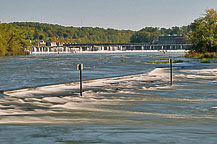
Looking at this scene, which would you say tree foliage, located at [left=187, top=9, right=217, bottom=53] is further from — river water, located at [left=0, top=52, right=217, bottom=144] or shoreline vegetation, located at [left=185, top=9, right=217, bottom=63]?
river water, located at [left=0, top=52, right=217, bottom=144]

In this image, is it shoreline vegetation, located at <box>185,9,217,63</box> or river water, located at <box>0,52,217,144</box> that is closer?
river water, located at <box>0,52,217,144</box>

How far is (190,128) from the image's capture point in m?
15.2

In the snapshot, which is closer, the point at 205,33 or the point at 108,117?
the point at 108,117

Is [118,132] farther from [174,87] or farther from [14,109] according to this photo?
[174,87]

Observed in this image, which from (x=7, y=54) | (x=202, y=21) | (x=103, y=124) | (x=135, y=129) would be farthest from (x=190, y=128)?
(x=7, y=54)

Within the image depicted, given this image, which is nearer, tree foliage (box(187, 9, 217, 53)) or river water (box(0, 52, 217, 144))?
river water (box(0, 52, 217, 144))

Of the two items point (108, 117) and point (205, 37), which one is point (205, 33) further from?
point (108, 117)

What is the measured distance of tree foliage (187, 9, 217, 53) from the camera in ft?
337

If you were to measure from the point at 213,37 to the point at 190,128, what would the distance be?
93.1 m

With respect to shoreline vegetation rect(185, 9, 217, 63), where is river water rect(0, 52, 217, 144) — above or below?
below

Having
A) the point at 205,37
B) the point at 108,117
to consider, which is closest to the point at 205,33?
the point at 205,37

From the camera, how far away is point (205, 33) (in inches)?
4136

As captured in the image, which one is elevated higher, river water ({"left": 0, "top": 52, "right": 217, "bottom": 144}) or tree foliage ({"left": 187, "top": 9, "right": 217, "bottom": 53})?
tree foliage ({"left": 187, "top": 9, "right": 217, "bottom": 53})

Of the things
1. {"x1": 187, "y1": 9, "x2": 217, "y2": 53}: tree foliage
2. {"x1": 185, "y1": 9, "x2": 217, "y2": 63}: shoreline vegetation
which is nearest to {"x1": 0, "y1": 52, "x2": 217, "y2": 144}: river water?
{"x1": 185, "y1": 9, "x2": 217, "y2": 63}: shoreline vegetation
